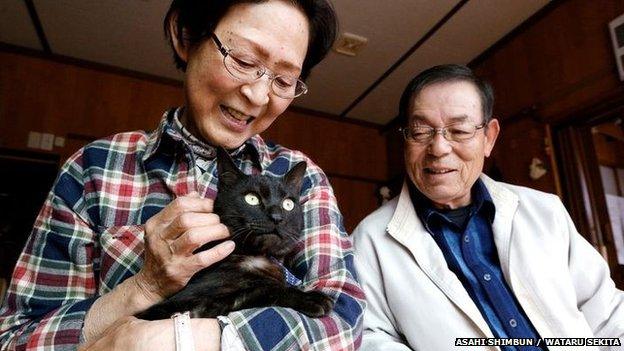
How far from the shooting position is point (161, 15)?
3.32 metres

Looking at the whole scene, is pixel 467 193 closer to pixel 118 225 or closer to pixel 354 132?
pixel 118 225

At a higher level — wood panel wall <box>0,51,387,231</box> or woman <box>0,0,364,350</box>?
wood panel wall <box>0,51,387,231</box>

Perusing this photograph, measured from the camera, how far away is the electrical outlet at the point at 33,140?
370cm

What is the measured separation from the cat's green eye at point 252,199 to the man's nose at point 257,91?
207 millimetres

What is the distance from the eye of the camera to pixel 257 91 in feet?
3.05

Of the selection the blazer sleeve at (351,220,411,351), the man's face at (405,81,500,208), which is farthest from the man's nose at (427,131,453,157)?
the blazer sleeve at (351,220,411,351)

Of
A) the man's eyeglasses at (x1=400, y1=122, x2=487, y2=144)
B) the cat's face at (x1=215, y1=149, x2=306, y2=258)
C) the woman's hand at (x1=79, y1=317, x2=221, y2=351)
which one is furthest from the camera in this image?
the man's eyeglasses at (x1=400, y1=122, x2=487, y2=144)

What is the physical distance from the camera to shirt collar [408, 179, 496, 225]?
138 centimetres

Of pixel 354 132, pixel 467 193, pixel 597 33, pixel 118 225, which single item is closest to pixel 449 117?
pixel 467 193

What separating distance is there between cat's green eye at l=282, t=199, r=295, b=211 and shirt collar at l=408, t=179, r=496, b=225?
0.60 metres

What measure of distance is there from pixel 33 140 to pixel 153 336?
12.5ft

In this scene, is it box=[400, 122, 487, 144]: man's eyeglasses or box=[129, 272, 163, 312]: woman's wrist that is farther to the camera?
box=[400, 122, 487, 144]: man's eyeglasses

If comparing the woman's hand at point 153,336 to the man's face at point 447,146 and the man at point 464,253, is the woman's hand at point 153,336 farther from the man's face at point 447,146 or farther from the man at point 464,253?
the man's face at point 447,146

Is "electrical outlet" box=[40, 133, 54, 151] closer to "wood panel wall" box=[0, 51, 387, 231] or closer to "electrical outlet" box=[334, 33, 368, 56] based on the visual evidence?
"wood panel wall" box=[0, 51, 387, 231]
